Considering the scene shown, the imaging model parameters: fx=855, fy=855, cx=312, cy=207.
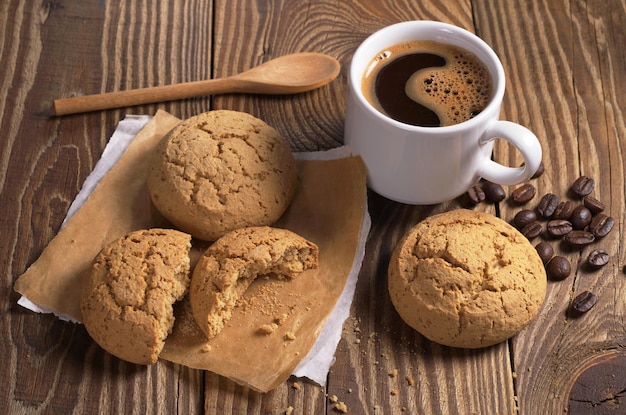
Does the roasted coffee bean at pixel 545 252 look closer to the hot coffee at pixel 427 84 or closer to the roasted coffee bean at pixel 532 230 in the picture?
the roasted coffee bean at pixel 532 230

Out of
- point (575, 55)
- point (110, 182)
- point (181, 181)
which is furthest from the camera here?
point (575, 55)

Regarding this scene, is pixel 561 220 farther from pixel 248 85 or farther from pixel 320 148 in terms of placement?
pixel 248 85

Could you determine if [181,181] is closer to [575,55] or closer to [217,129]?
[217,129]

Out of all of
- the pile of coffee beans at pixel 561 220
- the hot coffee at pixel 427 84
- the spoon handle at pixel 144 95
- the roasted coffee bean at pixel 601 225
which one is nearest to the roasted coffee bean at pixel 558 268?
the pile of coffee beans at pixel 561 220

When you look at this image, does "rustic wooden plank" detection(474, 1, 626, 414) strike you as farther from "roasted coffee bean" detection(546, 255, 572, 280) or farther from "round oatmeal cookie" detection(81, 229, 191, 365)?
"round oatmeal cookie" detection(81, 229, 191, 365)

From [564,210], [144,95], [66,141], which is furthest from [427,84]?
[66,141]

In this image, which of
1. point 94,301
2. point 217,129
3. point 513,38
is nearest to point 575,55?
point 513,38
